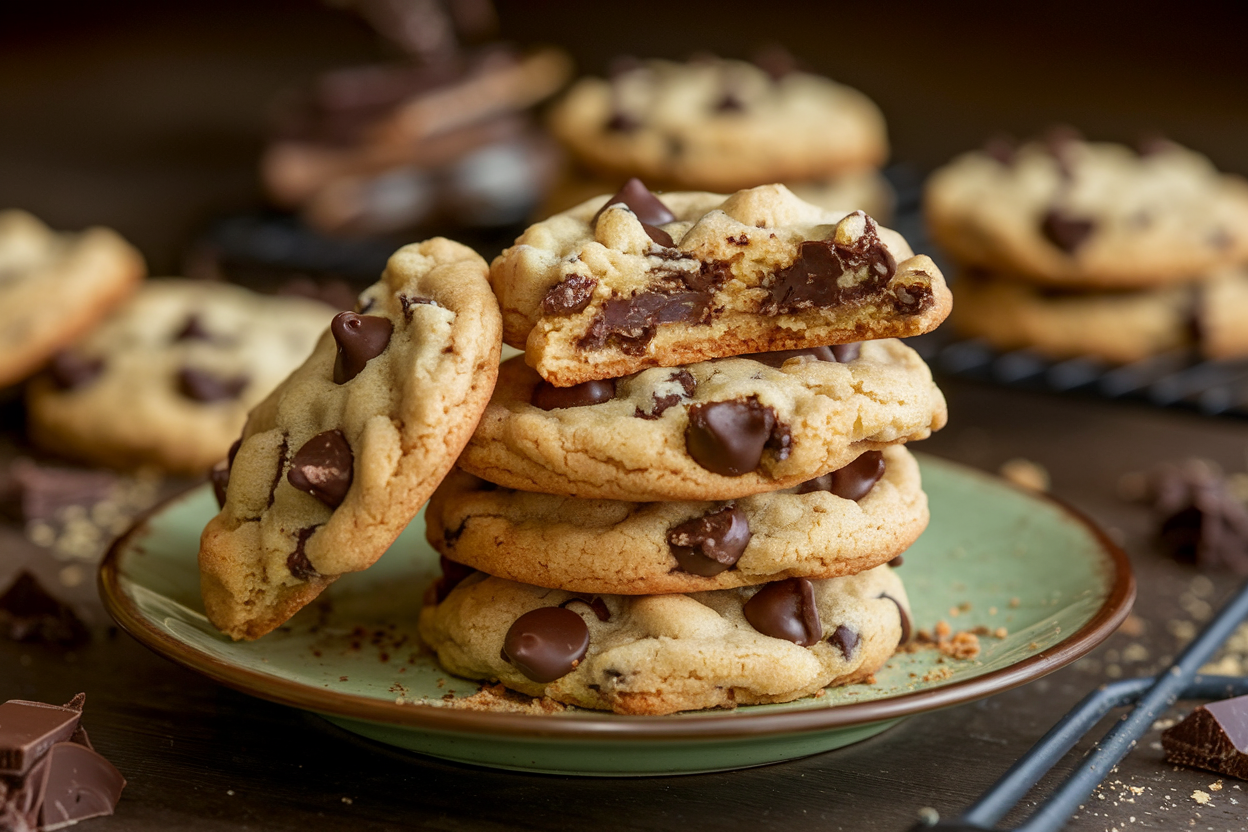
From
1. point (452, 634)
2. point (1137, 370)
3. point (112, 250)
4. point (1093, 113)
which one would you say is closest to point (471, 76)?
point (112, 250)

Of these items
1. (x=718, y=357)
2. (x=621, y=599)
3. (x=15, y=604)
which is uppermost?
(x=718, y=357)

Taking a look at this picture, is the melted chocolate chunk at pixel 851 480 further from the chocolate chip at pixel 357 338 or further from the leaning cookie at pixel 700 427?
the chocolate chip at pixel 357 338

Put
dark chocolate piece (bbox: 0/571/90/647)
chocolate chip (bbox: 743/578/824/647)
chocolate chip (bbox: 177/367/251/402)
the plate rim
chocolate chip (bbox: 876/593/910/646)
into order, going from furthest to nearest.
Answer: chocolate chip (bbox: 177/367/251/402) → dark chocolate piece (bbox: 0/571/90/647) → chocolate chip (bbox: 876/593/910/646) → chocolate chip (bbox: 743/578/824/647) → the plate rim

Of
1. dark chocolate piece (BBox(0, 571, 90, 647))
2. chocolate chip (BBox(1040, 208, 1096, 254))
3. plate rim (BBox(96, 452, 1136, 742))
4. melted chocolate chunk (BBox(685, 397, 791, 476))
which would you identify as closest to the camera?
plate rim (BBox(96, 452, 1136, 742))

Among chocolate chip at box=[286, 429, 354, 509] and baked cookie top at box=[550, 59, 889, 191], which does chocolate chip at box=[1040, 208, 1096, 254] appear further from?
chocolate chip at box=[286, 429, 354, 509]

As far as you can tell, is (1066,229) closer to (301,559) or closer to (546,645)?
(546,645)

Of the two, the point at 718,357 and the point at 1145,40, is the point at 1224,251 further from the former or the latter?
the point at 1145,40

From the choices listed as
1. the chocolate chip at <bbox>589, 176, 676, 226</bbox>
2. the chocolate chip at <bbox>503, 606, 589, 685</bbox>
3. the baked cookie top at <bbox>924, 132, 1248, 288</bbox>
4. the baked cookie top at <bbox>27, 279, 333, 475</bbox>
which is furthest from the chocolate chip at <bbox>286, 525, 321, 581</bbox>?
the baked cookie top at <bbox>924, 132, 1248, 288</bbox>
